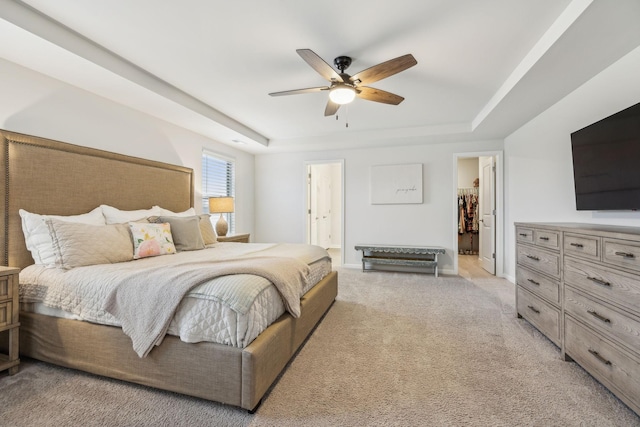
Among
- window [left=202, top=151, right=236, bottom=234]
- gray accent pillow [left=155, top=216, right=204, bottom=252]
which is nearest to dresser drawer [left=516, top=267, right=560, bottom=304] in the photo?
gray accent pillow [left=155, top=216, right=204, bottom=252]

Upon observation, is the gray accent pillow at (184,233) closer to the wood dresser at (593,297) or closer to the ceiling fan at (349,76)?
the ceiling fan at (349,76)

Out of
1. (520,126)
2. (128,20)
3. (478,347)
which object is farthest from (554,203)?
(128,20)

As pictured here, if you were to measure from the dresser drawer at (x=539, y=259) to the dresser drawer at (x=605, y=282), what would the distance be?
0.40 ft

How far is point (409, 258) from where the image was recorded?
482cm

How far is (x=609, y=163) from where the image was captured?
2023 mm

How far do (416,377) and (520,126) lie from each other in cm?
366

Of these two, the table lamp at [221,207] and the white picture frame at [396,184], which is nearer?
the table lamp at [221,207]

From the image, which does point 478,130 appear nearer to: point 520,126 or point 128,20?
point 520,126

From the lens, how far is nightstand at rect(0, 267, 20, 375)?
5.70 ft

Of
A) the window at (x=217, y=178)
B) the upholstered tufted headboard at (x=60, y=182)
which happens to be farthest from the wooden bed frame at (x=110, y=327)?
the window at (x=217, y=178)

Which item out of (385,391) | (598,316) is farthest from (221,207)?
(598,316)

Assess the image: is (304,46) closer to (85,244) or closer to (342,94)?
(342,94)

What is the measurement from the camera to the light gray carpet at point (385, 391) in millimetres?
1445

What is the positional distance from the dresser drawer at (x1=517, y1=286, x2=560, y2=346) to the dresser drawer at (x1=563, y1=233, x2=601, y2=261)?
0.49 metres
